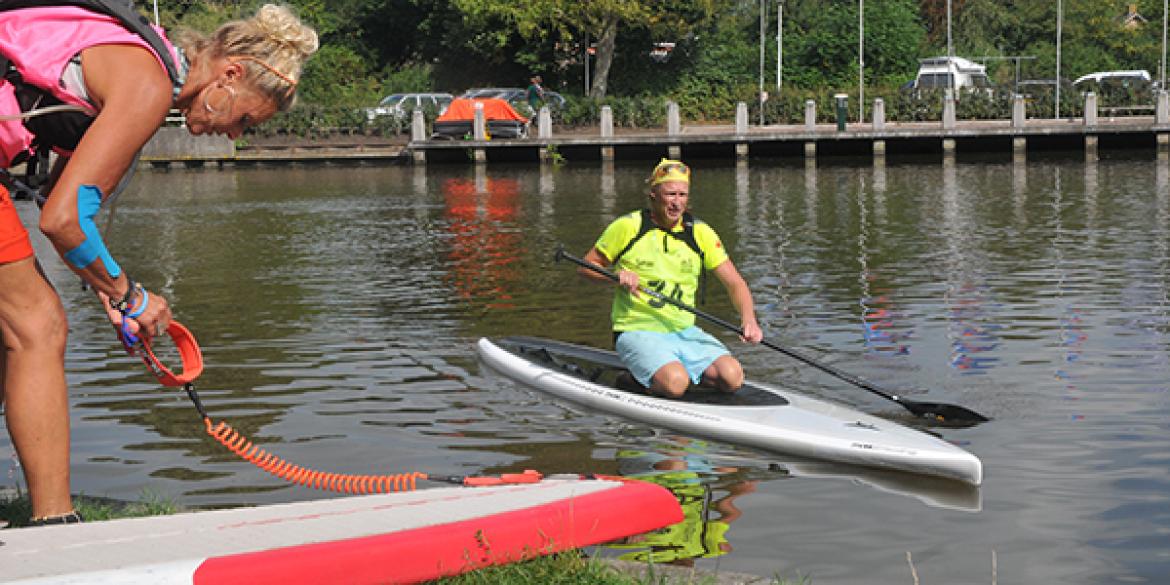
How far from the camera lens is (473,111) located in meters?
48.1

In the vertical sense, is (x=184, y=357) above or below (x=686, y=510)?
above

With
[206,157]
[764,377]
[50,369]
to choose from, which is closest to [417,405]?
[764,377]

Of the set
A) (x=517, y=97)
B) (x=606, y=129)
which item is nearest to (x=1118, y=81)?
(x=606, y=129)

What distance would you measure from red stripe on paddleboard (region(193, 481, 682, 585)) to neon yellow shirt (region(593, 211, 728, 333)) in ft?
12.6

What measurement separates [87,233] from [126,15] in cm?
72

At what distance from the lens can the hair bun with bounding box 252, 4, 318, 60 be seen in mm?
4840

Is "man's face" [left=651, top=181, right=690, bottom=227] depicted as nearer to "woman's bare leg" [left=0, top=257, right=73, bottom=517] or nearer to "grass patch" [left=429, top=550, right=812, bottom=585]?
"grass patch" [left=429, top=550, right=812, bottom=585]

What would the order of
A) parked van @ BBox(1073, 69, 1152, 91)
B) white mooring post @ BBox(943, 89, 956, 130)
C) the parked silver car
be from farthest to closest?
parked van @ BBox(1073, 69, 1152, 91) → the parked silver car → white mooring post @ BBox(943, 89, 956, 130)

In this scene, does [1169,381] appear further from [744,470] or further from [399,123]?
[399,123]

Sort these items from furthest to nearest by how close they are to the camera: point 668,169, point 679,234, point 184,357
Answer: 1. point 679,234
2. point 668,169
3. point 184,357

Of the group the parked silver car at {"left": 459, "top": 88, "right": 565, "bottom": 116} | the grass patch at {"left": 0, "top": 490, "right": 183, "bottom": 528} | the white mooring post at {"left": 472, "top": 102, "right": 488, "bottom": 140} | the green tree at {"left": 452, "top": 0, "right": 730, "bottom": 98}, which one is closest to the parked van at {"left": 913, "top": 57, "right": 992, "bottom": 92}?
the green tree at {"left": 452, "top": 0, "right": 730, "bottom": 98}

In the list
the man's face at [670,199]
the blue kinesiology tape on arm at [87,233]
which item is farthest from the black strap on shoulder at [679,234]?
the blue kinesiology tape on arm at [87,233]

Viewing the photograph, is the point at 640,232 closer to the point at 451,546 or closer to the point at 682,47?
the point at 451,546

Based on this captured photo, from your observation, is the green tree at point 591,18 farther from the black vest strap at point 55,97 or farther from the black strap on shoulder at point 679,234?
the black vest strap at point 55,97
